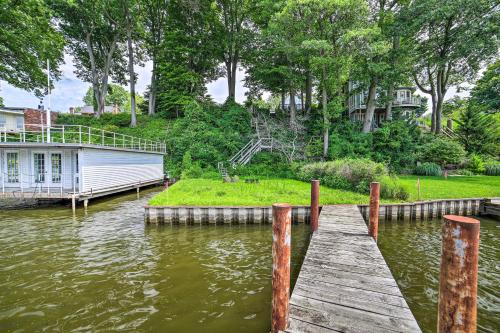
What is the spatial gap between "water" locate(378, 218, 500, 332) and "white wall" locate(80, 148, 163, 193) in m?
14.8

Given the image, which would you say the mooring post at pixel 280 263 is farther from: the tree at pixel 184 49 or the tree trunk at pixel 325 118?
the tree at pixel 184 49

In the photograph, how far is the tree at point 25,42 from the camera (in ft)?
62.2

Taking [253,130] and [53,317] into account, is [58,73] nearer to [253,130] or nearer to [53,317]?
[253,130]

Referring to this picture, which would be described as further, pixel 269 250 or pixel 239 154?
pixel 239 154

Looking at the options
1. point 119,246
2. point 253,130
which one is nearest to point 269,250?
point 119,246

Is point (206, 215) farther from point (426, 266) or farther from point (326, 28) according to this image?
point (326, 28)

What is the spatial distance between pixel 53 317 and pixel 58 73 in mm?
34007

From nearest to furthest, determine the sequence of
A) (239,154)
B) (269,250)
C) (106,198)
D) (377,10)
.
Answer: (269,250) < (106,198) < (239,154) < (377,10)

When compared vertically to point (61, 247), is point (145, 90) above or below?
above

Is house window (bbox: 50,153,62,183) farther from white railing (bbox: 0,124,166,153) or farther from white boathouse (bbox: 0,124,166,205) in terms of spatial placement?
white railing (bbox: 0,124,166,153)

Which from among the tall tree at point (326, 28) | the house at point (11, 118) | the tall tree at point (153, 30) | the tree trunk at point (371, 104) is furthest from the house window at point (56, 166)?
the tree trunk at point (371, 104)

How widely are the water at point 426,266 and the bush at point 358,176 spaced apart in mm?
1871

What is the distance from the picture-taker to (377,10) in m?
25.8

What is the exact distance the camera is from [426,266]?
22.6ft
